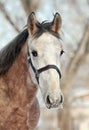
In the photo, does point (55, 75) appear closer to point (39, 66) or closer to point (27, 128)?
point (39, 66)

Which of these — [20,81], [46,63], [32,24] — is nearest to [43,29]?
[32,24]

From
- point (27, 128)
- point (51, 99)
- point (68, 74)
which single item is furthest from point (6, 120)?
point (68, 74)

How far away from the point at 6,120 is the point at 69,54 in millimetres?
9001

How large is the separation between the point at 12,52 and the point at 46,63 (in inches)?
20.0

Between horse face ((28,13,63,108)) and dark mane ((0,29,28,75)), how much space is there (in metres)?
0.17

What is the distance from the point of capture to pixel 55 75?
4.34 m

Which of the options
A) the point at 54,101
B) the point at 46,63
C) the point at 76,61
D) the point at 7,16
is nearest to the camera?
the point at 54,101

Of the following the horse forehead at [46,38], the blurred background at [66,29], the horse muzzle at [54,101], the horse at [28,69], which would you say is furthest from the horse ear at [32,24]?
the blurred background at [66,29]

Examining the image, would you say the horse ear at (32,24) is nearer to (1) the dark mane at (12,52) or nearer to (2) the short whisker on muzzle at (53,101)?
(1) the dark mane at (12,52)

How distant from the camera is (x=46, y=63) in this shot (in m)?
4.37

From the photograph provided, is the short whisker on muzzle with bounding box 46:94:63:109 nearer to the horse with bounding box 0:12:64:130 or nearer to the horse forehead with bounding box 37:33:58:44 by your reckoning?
the horse with bounding box 0:12:64:130

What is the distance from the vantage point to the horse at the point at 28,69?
440cm

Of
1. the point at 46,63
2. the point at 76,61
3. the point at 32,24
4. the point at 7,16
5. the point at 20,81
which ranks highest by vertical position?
the point at 32,24

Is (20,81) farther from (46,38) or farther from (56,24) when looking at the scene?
(56,24)
